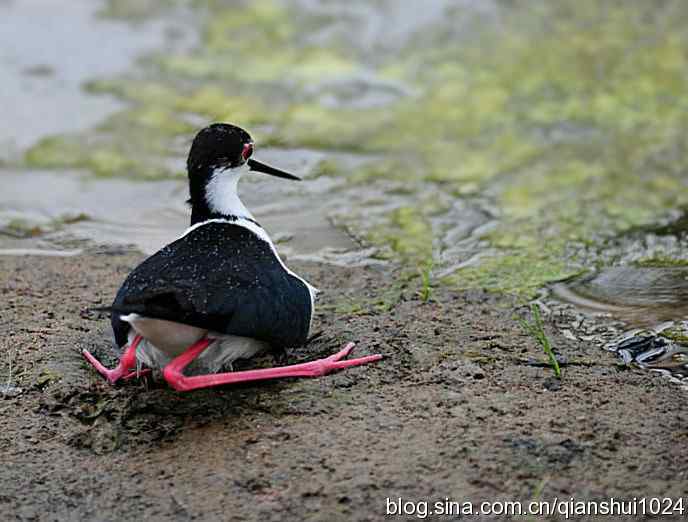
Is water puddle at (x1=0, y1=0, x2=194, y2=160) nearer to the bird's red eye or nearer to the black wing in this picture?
the bird's red eye

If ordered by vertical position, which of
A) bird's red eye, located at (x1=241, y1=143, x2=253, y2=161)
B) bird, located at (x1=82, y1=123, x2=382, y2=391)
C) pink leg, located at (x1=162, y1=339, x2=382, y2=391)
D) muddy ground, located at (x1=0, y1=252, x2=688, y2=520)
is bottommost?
muddy ground, located at (x1=0, y1=252, x2=688, y2=520)

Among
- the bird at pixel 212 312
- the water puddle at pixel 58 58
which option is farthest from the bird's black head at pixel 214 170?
the water puddle at pixel 58 58

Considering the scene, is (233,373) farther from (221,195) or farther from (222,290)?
(221,195)

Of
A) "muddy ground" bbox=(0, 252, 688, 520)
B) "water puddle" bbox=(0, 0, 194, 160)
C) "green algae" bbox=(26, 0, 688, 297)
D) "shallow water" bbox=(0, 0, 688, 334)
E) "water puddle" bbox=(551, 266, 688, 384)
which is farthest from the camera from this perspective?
"water puddle" bbox=(0, 0, 194, 160)

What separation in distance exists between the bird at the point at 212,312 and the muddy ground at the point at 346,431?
77 mm

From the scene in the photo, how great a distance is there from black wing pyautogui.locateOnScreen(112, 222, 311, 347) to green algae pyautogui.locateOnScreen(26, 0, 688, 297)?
121 cm

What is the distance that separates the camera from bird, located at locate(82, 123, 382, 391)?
3256mm

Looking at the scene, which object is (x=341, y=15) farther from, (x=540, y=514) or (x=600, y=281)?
(x=540, y=514)

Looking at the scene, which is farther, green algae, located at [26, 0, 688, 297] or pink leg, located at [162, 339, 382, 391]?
green algae, located at [26, 0, 688, 297]

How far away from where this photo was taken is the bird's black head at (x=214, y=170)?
13.2ft

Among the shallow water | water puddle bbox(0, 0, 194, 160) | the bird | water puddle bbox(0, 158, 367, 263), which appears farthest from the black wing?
water puddle bbox(0, 0, 194, 160)

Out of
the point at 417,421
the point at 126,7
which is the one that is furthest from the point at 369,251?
the point at 126,7

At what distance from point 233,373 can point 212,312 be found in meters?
0.29

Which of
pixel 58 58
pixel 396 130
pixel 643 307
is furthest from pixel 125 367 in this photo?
pixel 58 58
